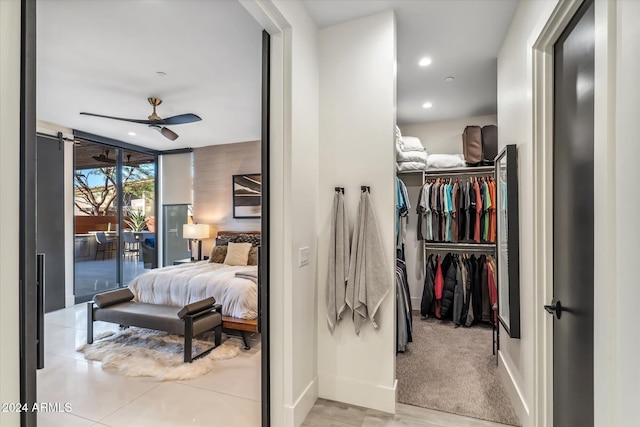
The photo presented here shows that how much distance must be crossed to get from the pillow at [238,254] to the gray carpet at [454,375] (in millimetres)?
2663

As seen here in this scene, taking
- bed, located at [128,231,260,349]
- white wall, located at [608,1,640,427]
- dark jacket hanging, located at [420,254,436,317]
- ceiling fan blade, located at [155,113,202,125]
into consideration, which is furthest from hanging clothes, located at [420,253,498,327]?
ceiling fan blade, located at [155,113,202,125]

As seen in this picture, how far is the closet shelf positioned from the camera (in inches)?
157

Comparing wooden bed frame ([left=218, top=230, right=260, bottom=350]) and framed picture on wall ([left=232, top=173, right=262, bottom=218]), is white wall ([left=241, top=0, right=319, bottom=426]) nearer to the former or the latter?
wooden bed frame ([left=218, top=230, right=260, bottom=350])

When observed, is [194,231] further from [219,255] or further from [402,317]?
[402,317]

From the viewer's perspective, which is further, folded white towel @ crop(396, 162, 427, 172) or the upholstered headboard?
the upholstered headboard

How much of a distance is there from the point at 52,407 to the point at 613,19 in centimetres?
376

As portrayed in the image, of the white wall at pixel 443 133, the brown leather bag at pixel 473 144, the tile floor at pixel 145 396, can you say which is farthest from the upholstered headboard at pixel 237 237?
the brown leather bag at pixel 473 144

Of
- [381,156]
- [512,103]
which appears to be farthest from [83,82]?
[512,103]

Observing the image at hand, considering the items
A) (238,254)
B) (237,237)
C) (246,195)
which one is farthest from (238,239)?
(246,195)

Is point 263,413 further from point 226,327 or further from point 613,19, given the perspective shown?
point 613,19

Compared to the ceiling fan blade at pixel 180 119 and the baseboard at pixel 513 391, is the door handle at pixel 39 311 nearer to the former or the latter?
the baseboard at pixel 513 391

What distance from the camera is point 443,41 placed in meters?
2.53

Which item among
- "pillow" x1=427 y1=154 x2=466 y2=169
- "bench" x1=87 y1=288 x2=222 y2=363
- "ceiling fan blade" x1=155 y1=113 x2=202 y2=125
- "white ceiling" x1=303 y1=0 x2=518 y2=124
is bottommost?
"bench" x1=87 y1=288 x2=222 y2=363

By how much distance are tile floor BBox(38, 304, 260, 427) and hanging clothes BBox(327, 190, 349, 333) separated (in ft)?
2.96
